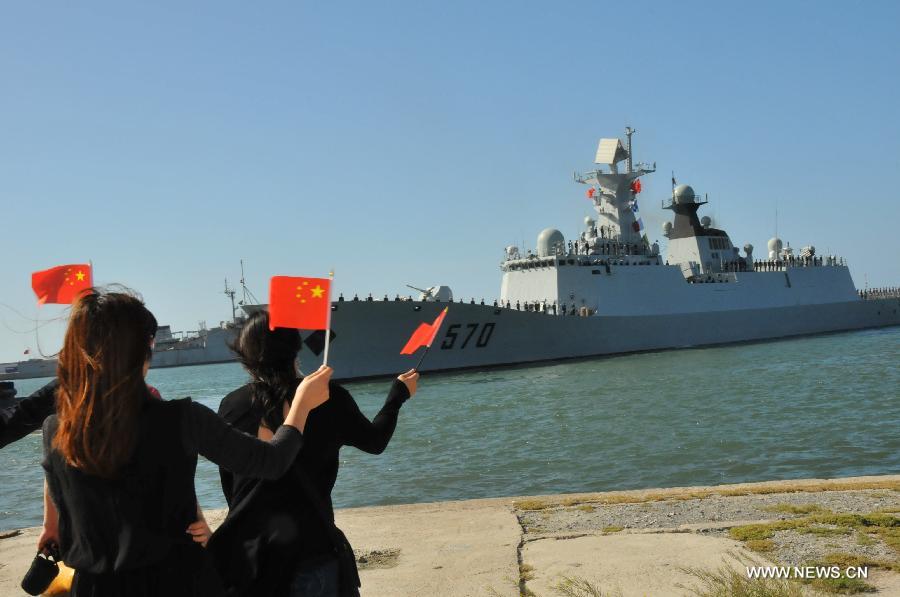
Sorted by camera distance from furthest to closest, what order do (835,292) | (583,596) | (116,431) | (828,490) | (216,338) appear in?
(216,338) → (835,292) → (828,490) → (583,596) → (116,431)

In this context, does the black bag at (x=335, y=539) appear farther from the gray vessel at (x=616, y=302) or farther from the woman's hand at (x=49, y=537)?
the gray vessel at (x=616, y=302)

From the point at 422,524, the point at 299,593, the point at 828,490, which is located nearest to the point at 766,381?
the point at 828,490

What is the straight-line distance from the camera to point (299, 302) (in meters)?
2.23

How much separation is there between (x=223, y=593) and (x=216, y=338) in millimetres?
86426

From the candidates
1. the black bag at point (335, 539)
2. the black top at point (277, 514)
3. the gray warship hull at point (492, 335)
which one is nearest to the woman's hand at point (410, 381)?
the black top at point (277, 514)

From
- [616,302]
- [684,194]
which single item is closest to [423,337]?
[616,302]

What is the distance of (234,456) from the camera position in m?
1.82

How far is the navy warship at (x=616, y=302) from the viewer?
26141 millimetres

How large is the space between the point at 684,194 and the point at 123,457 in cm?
4004

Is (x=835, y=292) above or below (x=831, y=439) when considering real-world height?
above

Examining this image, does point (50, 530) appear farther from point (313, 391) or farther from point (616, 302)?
point (616, 302)

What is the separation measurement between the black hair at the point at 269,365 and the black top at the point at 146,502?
1.30 ft

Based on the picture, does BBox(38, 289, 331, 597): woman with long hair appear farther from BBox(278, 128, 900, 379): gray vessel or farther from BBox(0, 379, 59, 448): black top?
BBox(278, 128, 900, 379): gray vessel

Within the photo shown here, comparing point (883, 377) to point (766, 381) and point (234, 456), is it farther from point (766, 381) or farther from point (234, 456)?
point (234, 456)
